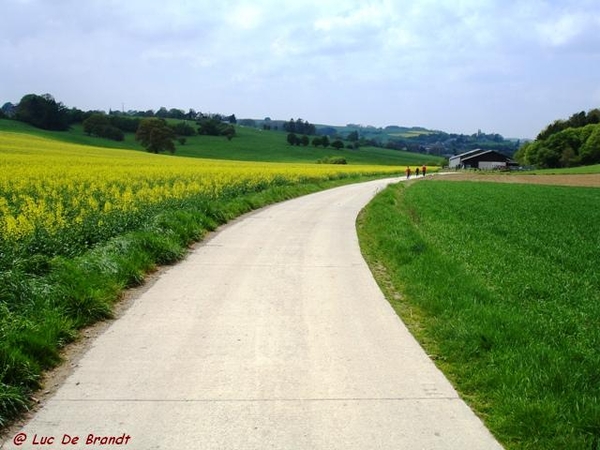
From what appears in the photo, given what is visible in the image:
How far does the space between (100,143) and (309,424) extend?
88587 millimetres

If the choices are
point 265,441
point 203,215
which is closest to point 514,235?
point 203,215

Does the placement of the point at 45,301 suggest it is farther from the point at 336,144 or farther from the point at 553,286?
the point at 336,144

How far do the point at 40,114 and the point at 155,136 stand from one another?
84.8ft

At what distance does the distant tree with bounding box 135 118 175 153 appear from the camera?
8781cm

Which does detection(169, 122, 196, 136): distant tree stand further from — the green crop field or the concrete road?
the concrete road

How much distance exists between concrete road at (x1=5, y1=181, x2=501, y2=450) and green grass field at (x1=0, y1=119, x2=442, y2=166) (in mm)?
80736

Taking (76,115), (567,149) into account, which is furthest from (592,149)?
(76,115)

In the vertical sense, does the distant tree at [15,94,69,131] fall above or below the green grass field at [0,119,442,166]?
above

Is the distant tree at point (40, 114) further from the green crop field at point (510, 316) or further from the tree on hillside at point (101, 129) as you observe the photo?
the green crop field at point (510, 316)

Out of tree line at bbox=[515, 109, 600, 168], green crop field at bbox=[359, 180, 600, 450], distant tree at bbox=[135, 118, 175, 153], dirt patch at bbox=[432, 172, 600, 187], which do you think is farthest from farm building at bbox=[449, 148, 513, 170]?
green crop field at bbox=[359, 180, 600, 450]

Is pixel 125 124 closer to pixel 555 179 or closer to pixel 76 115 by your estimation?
pixel 76 115

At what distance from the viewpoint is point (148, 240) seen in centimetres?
999

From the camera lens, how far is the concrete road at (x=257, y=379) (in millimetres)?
3820

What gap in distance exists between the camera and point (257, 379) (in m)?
4.77
